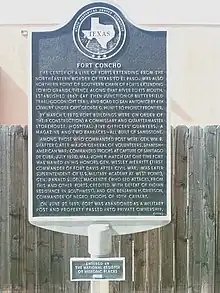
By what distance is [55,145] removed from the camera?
5.32 meters

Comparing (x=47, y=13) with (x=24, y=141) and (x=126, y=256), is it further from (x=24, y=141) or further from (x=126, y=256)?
(x=126, y=256)

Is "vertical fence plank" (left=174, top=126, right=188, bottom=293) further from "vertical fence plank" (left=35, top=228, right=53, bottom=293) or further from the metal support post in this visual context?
"vertical fence plank" (left=35, top=228, right=53, bottom=293)

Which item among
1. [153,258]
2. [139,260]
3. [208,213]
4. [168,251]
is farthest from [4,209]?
[208,213]

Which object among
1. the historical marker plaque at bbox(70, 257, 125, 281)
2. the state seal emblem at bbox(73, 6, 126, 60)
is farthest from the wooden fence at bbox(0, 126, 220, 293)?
the state seal emblem at bbox(73, 6, 126, 60)

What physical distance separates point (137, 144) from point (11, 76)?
3454 mm

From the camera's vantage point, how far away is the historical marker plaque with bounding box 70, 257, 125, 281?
17.6 feet

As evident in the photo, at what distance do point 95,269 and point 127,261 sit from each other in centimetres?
65

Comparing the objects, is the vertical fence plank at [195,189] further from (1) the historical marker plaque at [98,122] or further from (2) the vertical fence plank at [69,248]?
(2) the vertical fence plank at [69,248]

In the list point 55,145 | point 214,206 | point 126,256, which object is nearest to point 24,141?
point 55,145

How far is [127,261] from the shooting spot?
5930 millimetres

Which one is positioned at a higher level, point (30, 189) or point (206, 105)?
point (206, 105)

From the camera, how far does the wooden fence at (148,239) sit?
5.87m

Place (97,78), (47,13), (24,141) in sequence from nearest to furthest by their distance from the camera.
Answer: (97,78), (24,141), (47,13)

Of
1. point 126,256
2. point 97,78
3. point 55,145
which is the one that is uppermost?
point 97,78
